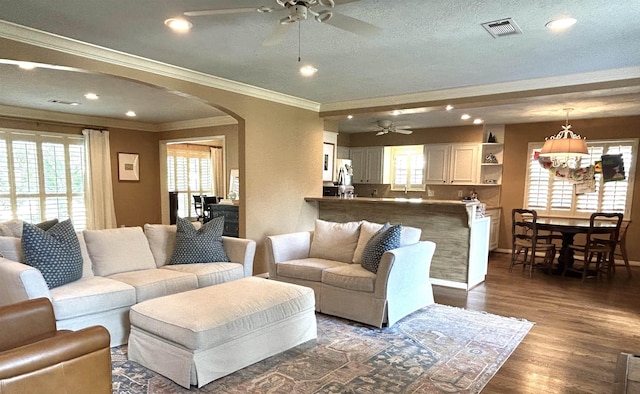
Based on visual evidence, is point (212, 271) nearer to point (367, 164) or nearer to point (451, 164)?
point (451, 164)

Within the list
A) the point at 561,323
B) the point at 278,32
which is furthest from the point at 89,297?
the point at 561,323

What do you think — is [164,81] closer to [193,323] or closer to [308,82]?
[308,82]

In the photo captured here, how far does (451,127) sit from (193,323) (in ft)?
22.4

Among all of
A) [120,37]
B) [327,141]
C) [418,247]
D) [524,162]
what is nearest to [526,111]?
[524,162]

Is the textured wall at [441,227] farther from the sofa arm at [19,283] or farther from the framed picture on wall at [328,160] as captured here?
the sofa arm at [19,283]

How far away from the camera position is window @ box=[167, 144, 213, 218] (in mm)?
9797

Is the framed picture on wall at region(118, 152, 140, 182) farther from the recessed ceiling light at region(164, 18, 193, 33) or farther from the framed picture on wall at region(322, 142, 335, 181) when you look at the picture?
the recessed ceiling light at region(164, 18, 193, 33)

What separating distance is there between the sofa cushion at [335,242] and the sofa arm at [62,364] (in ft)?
9.07

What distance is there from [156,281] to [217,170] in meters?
7.60

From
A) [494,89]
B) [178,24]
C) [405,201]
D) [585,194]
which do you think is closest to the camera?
[178,24]

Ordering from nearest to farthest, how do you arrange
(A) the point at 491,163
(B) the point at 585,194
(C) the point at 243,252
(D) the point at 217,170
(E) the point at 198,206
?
(C) the point at 243,252
(B) the point at 585,194
(A) the point at 491,163
(E) the point at 198,206
(D) the point at 217,170

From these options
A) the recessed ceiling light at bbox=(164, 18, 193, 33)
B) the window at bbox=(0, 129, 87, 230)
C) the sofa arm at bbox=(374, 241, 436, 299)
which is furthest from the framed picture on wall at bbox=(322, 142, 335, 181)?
the window at bbox=(0, 129, 87, 230)

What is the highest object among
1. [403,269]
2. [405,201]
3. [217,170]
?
[217,170]

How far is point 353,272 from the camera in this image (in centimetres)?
373
